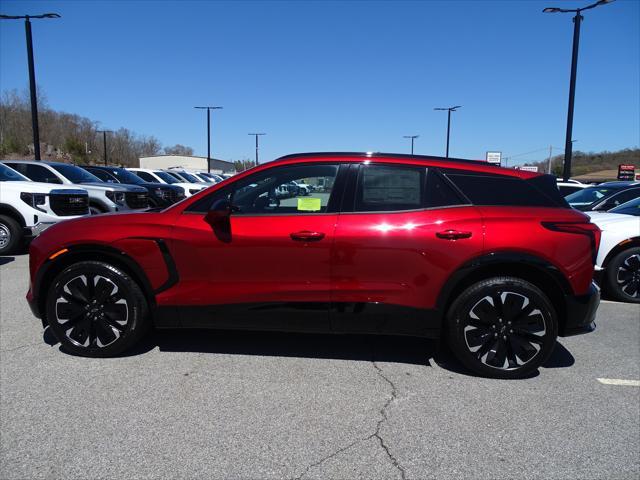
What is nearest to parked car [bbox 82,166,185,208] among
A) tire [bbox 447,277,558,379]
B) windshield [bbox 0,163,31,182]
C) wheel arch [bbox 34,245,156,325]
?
windshield [bbox 0,163,31,182]

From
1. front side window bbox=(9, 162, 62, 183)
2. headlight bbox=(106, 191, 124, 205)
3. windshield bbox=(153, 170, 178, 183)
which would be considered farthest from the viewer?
windshield bbox=(153, 170, 178, 183)

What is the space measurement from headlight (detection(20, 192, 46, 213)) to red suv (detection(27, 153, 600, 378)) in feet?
17.5

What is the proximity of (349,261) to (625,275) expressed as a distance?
433cm

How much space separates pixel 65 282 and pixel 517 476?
3.51m

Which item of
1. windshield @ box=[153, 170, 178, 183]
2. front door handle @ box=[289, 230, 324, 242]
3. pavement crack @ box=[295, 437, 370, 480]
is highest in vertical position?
windshield @ box=[153, 170, 178, 183]

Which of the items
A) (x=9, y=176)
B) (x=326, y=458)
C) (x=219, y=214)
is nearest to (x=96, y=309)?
(x=219, y=214)

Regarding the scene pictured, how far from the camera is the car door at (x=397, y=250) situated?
3.36m

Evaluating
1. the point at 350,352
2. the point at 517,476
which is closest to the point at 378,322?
the point at 350,352

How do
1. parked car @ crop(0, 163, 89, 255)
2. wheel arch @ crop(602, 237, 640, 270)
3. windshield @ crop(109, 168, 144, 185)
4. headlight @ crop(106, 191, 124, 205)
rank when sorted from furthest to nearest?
windshield @ crop(109, 168, 144, 185) < headlight @ crop(106, 191, 124, 205) < parked car @ crop(0, 163, 89, 255) < wheel arch @ crop(602, 237, 640, 270)

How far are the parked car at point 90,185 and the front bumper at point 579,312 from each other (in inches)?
362

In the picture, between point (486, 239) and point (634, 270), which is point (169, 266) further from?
point (634, 270)

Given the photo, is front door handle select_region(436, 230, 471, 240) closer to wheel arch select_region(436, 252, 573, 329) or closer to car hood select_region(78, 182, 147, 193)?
wheel arch select_region(436, 252, 573, 329)

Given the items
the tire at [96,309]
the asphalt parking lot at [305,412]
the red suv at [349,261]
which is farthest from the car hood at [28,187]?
the tire at [96,309]

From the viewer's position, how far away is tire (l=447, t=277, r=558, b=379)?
3.41m
